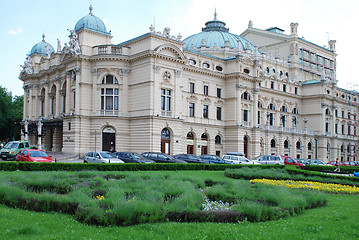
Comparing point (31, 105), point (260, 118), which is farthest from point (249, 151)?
point (31, 105)

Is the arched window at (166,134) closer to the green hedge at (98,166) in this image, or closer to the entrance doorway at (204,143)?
the entrance doorway at (204,143)

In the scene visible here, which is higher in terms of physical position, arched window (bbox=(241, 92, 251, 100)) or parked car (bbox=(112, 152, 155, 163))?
arched window (bbox=(241, 92, 251, 100))

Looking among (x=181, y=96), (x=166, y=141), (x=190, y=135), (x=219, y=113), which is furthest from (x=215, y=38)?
(x=166, y=141)

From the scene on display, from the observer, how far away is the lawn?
37.1 feet

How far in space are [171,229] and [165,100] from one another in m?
42.8

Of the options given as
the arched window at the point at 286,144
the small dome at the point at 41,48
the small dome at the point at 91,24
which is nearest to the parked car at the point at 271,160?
the arched window at the point at 286,144

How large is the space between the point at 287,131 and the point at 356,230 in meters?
65.5

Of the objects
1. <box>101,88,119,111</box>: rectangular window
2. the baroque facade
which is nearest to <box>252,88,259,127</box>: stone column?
the baroque facade

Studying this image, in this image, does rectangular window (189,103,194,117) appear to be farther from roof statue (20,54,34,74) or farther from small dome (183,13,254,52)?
roof statue (20,54,34,74)

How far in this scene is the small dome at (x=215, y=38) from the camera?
75.6m

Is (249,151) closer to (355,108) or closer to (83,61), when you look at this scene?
(83,61)

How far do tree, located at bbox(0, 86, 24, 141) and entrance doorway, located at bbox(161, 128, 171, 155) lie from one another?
137 feet

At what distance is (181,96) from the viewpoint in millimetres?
56656

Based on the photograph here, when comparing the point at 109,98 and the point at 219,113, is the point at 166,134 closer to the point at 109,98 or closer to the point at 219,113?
the point at 109,98
